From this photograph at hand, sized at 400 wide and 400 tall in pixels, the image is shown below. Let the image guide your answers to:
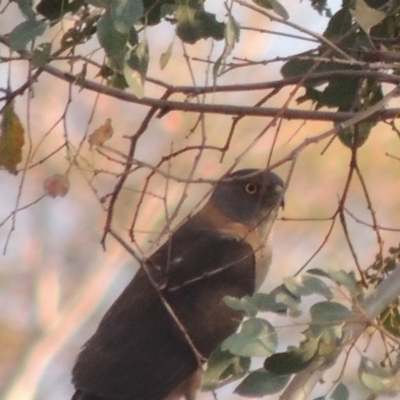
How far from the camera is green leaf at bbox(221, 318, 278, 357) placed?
1.86 ft

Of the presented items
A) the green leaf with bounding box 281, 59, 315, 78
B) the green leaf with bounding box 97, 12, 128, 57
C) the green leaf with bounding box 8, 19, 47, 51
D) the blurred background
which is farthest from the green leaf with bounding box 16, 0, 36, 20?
the blurred background

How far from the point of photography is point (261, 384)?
611mm

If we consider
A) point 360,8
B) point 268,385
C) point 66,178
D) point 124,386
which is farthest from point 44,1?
point 124,386

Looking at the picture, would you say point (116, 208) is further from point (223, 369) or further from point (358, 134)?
point (223, 369)

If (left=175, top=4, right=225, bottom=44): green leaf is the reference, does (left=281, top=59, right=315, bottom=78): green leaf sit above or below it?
below

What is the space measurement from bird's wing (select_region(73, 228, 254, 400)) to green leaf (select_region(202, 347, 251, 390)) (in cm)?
46

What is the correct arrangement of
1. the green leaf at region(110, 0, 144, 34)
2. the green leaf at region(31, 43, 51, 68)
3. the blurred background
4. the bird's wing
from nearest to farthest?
the green leaf at region(110, 0, 144, 34), the green leaf at region(31, 43, 51, 68), the bird's wing, the blurred background

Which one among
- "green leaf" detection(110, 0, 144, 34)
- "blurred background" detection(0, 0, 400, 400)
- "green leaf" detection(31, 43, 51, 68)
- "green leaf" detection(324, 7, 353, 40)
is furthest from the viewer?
"blurred background" detection(0, 0, 400, 400)

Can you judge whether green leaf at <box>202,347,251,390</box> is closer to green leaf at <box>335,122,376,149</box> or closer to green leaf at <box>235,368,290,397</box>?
green leaf at <box>235,368,290,397</box>

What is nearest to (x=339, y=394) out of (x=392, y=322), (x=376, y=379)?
(x=376, y=379)

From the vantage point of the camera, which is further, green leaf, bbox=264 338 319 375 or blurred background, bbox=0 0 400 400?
blurred background, bbox=0 0 400 400

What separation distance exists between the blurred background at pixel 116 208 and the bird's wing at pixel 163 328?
0.31m

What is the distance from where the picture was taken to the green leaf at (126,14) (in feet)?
1.86

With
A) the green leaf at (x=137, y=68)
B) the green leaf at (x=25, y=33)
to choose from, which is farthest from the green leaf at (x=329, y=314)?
the green leaf at (x=25, y=33)
